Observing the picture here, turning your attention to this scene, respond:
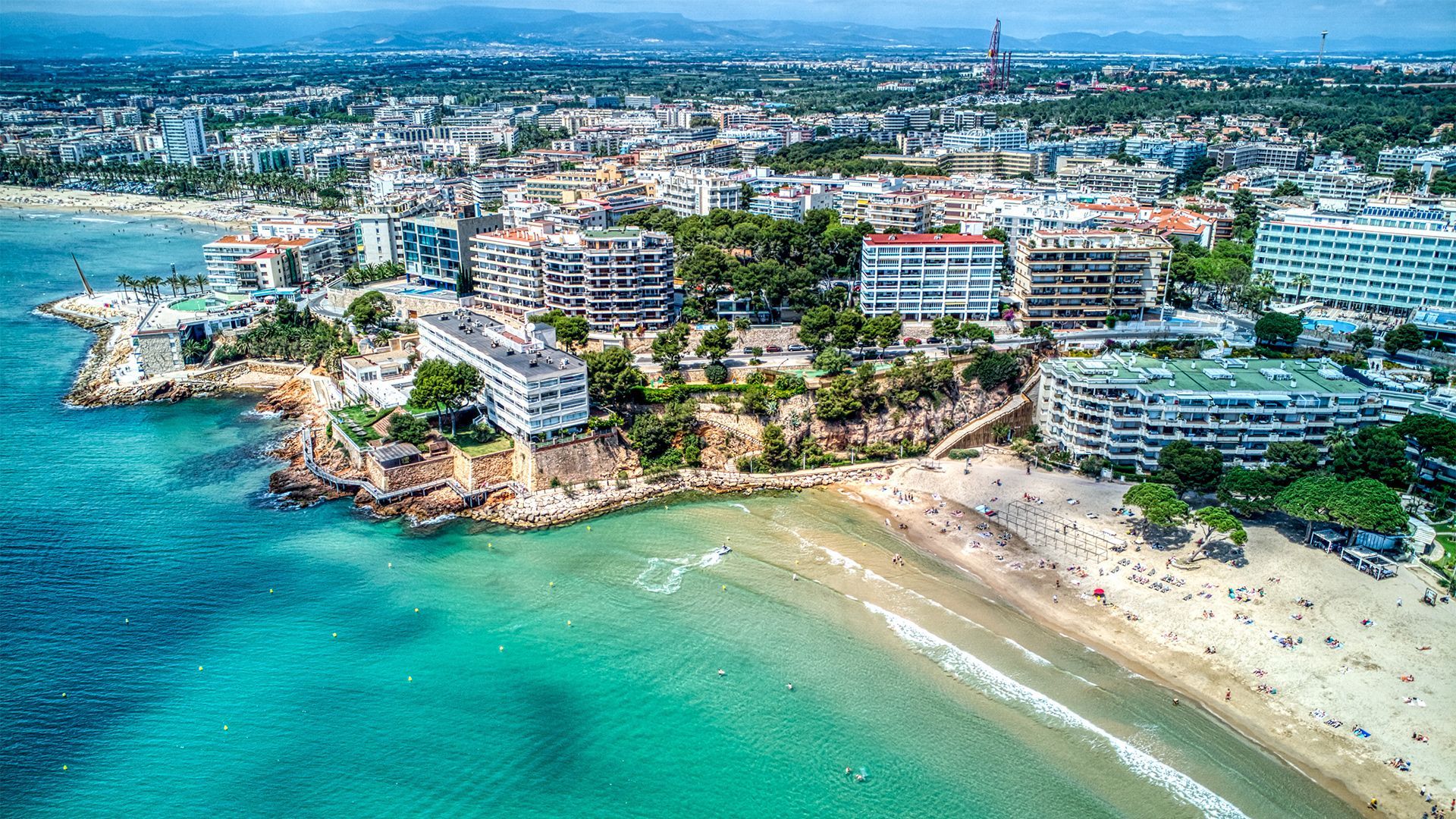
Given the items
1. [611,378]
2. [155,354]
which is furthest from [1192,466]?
[155,354]

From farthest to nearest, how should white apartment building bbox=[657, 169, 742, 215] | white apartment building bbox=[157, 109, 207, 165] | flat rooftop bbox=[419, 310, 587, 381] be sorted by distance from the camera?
white apartment building bbox=[157, 109, 207, 165] → white apartment building bbox=[657, 169, 742, 215] → flat rooftop bbox=[419, 310, 587, 381]

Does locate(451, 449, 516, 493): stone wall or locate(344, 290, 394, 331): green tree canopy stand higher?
locate(344, 290, 394, 331): green tree canopy

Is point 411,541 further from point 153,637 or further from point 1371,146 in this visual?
point 1371,146

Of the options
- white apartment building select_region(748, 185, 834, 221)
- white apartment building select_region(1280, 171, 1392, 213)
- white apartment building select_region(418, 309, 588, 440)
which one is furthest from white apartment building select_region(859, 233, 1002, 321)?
white apartment building select_region(1280, 171, 1392, 213)

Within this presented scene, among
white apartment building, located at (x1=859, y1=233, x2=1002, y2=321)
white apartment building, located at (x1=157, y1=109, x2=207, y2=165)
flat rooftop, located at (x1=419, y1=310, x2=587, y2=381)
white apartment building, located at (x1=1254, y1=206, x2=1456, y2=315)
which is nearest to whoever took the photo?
flat rooftop, located at (x1=419, y1=310, x2=587, y2=381)

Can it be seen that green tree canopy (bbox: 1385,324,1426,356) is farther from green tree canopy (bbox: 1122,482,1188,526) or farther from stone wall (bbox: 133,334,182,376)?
Result: stone wall (bbox: 133,334,182,376)

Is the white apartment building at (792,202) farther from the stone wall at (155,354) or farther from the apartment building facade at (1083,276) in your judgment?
the stone wall at (155,354)

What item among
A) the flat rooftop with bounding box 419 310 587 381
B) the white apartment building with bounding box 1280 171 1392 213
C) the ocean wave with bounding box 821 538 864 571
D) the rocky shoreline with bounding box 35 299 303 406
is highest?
the white apartment building with bounding box 1280 171 1392 213

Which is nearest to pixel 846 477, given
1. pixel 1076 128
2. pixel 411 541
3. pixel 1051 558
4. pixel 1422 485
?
pixel 1051 558
